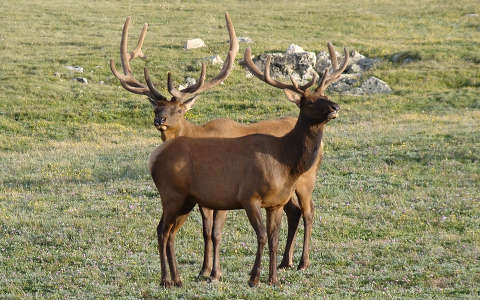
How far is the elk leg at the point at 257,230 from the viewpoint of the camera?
10000 mm

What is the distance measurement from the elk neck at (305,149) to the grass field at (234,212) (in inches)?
65.7

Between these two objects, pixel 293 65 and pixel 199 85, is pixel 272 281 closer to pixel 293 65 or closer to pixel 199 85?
pixel 199 85

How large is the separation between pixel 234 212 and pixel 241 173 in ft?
18.7

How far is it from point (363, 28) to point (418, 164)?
34037mm

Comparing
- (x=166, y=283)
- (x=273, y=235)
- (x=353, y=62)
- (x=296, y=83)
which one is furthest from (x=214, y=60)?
(x=166, y=283)

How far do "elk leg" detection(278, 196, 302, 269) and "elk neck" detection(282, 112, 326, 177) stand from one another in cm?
190

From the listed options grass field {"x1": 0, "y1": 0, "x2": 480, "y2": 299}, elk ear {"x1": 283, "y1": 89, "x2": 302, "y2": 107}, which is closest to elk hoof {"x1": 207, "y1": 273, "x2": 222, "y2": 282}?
grass field {"x1": 0, "y1": 0, "x2": 480, "y2": 299}

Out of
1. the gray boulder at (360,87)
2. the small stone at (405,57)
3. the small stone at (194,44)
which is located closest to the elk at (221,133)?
the gray boulder at (360,87)

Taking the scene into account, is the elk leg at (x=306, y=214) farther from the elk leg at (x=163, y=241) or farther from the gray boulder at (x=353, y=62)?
the gray boulder at (x=353, y=62)

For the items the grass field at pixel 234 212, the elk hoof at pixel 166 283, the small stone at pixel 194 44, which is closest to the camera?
the elk hoof at pixel 166 283

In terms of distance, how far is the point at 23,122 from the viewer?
1163 inches

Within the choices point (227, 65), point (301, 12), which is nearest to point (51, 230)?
point (227, 65)

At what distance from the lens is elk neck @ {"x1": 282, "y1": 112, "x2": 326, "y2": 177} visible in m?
10.4

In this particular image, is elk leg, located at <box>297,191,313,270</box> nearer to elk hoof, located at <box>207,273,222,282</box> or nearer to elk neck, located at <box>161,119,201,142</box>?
elk hoof, located at <box>207,273,222,282</box>
